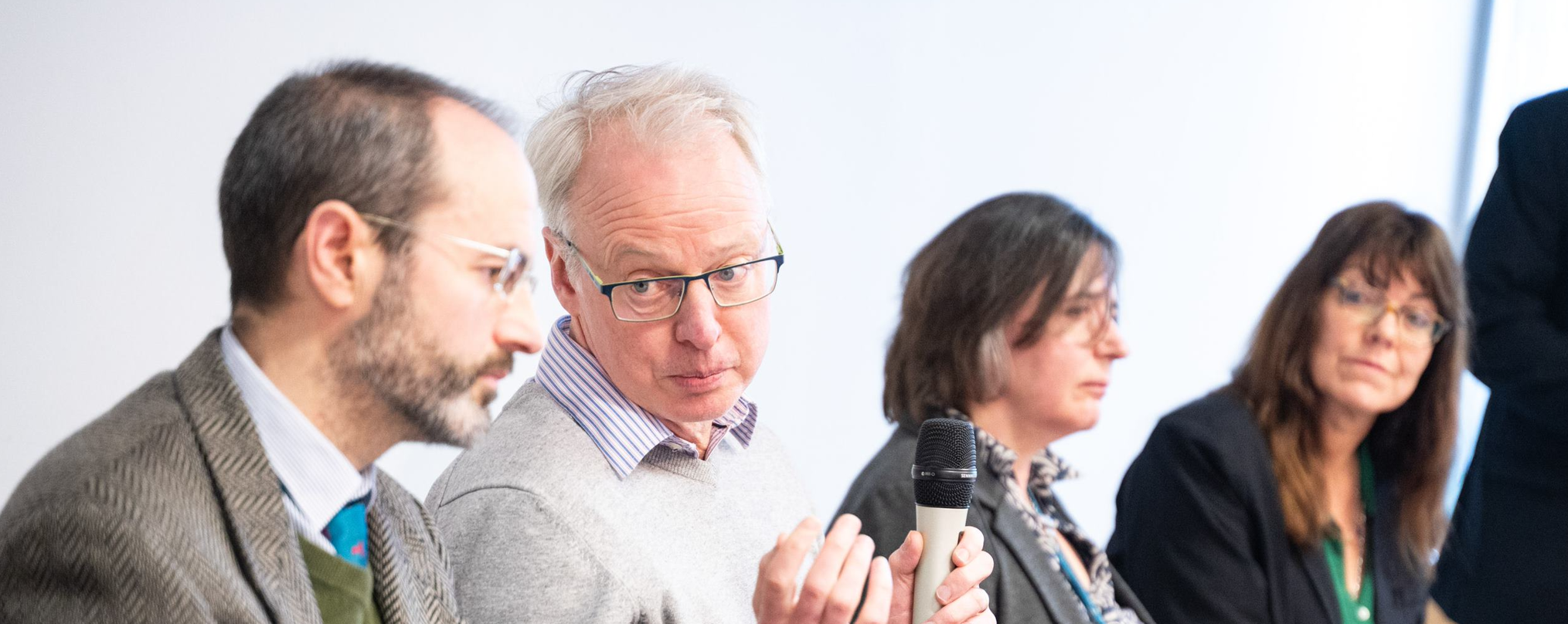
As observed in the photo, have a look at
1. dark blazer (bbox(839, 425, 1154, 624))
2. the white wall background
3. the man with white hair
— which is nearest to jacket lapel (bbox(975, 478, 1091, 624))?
dark blazer (bbox(839, 425, 1154, 624))

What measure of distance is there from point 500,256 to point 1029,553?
1.15 metres

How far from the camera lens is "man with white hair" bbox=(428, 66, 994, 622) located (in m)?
1.32

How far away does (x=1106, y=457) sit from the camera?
Answer: 4.54 m

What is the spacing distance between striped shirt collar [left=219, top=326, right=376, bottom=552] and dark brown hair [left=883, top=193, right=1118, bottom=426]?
1194 mm

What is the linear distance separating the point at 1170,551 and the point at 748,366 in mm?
1178

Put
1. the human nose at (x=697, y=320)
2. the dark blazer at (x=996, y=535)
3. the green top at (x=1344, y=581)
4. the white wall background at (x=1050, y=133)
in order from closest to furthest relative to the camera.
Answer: the human nose at (x=697, y=320) → the dark blazer at (x=996, y=535) → the green top at (x=1344, y=581) → the white wall background at (x=1050, y=133)

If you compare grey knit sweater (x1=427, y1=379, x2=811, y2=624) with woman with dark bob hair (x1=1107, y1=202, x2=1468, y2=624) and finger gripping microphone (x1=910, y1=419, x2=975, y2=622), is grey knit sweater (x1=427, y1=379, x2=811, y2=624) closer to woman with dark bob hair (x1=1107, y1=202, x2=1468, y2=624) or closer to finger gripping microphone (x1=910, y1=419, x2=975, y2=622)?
finger gripping microphone (x1=910, y1=419, x2=975, y2=622)

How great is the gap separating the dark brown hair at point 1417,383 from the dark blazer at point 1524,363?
11 centimetres

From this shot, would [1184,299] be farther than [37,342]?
Yes

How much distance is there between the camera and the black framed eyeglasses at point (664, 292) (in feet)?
4.80

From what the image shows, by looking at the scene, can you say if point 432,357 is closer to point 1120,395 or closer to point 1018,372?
point 1018,372

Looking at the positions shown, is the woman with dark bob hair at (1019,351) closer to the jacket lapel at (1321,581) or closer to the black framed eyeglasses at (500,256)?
the jacket lapel at (1321,581)

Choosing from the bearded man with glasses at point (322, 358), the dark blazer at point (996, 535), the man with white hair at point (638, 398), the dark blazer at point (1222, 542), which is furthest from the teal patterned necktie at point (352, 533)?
the dark blazer at point (1222, 542)

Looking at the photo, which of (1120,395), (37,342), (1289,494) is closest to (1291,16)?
(1120,395)
